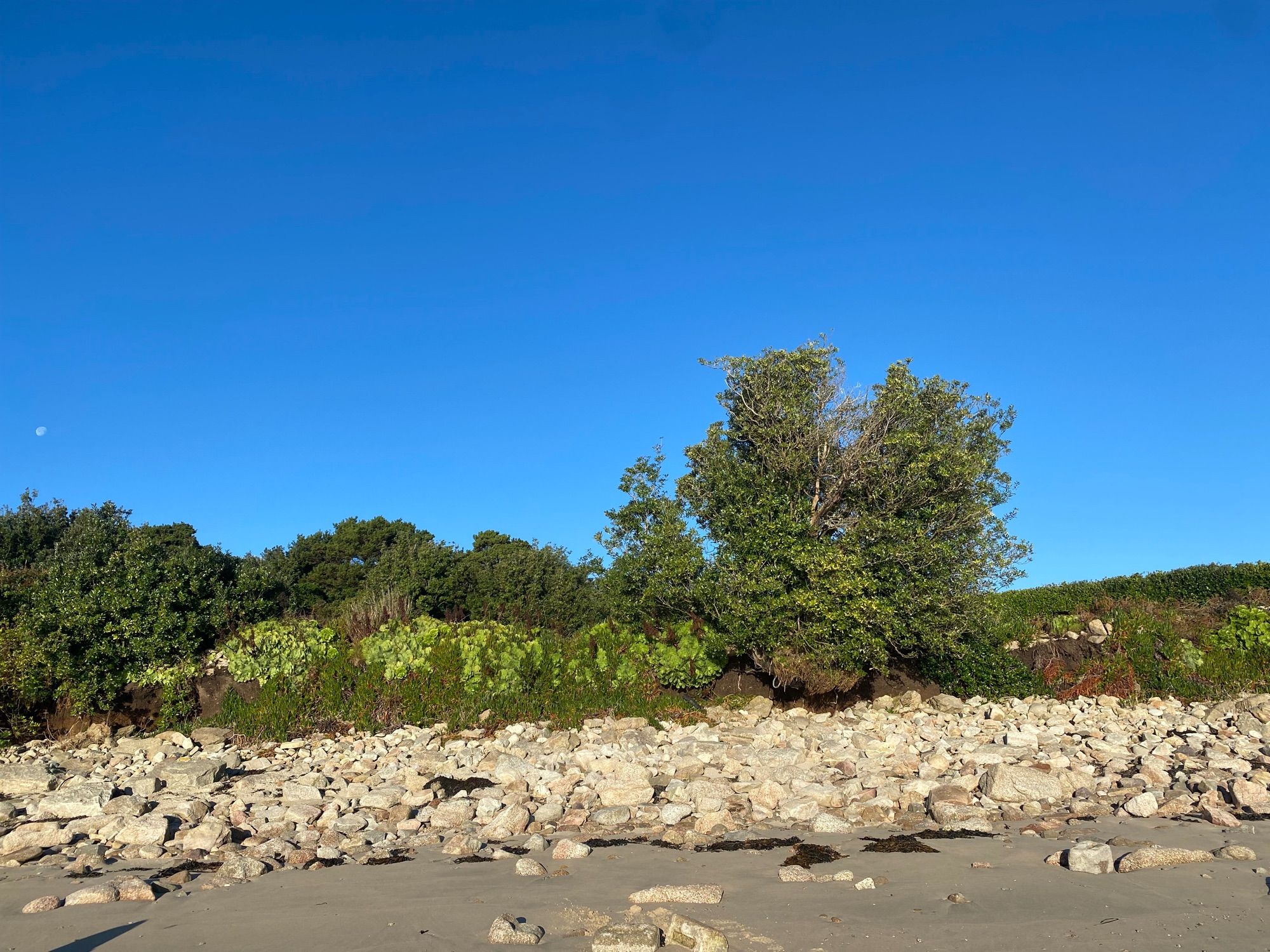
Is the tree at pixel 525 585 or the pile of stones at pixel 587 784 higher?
the tree at pixel 525 585

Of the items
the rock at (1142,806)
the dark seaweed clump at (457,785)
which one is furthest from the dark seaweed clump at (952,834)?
the dark seaweed clump at (457,785)

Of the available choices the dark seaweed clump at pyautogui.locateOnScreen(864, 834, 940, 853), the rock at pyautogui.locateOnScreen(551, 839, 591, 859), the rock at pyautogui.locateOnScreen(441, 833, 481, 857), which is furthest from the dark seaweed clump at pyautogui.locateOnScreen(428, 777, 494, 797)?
the dark seaweed clump at pyautogui.locateOnScreen(864, 834, 940, 853)

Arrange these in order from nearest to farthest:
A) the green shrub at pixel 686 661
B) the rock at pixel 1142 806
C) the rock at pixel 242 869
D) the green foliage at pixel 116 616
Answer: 1. the rock at pixel 242 869
2. the rock at pixel 1142 806
3. the green foliage at pixel 116 616
4. the green shrub at pixel 686 661

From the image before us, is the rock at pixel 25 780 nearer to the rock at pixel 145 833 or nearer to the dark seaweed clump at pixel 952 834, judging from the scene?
the rock at pixel 145 833

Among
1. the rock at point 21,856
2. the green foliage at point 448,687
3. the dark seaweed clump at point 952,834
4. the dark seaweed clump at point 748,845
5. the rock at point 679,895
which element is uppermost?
the green foliage at point 448,687

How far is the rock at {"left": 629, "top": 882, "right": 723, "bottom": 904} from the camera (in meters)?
6.14

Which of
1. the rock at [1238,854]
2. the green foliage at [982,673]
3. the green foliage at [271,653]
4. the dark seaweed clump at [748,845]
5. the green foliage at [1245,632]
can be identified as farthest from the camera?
the green foliage at [1245,632]

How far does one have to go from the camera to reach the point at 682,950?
5.14 metres

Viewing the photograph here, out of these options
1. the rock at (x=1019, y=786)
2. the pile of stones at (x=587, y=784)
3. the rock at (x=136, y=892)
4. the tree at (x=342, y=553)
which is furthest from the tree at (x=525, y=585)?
the rock at (x=136, y=892)

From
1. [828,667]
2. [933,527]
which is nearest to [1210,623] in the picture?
[933,527]

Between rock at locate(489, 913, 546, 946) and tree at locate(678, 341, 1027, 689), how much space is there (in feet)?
33.9

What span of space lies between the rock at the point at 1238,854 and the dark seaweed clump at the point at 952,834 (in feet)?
5.94

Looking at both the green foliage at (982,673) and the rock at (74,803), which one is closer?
the rock at (74,803)

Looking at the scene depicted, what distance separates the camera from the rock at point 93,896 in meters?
6.57
